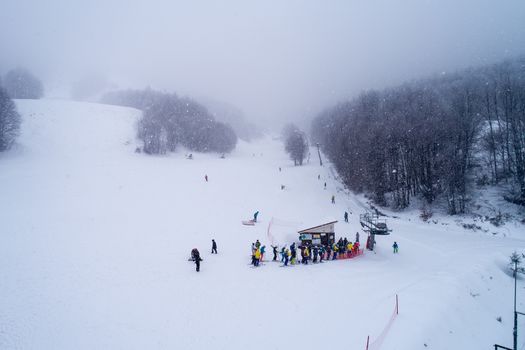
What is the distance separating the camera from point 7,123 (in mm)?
45031

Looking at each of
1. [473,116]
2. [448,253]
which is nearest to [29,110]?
[448,253]

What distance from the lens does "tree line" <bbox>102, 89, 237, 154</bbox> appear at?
211 feet

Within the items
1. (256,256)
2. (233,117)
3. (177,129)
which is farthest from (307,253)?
(233,117)

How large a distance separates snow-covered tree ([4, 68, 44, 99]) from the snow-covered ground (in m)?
78.6

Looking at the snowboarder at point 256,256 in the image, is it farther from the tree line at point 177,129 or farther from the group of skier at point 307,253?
the tree line at point 177,129

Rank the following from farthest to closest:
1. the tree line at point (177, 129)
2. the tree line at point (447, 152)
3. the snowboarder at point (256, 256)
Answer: the tree line at point (177, 129) < the tree line at point (447, 152) < the snowboarder at point (256, 256)

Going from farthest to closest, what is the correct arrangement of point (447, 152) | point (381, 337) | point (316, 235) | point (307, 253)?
point (447, 152) → point (316, 235) → point (307, 253) → point (381, 337)

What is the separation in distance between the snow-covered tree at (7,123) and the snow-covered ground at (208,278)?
10124mm

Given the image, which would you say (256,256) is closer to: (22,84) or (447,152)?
(447,152)

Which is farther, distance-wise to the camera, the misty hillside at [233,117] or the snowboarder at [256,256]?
the misty hillside at [233,117]

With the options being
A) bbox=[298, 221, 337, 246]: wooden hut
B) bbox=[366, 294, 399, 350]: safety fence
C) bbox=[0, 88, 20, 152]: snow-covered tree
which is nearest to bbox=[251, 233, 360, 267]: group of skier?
bbox=[298, 221, 337, 246]: wooden hut

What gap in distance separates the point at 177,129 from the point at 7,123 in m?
34.3

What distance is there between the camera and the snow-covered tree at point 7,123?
43656mm

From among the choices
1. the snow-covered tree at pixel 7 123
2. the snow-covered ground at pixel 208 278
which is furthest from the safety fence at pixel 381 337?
the snow-covered tree at pixel 7 123
